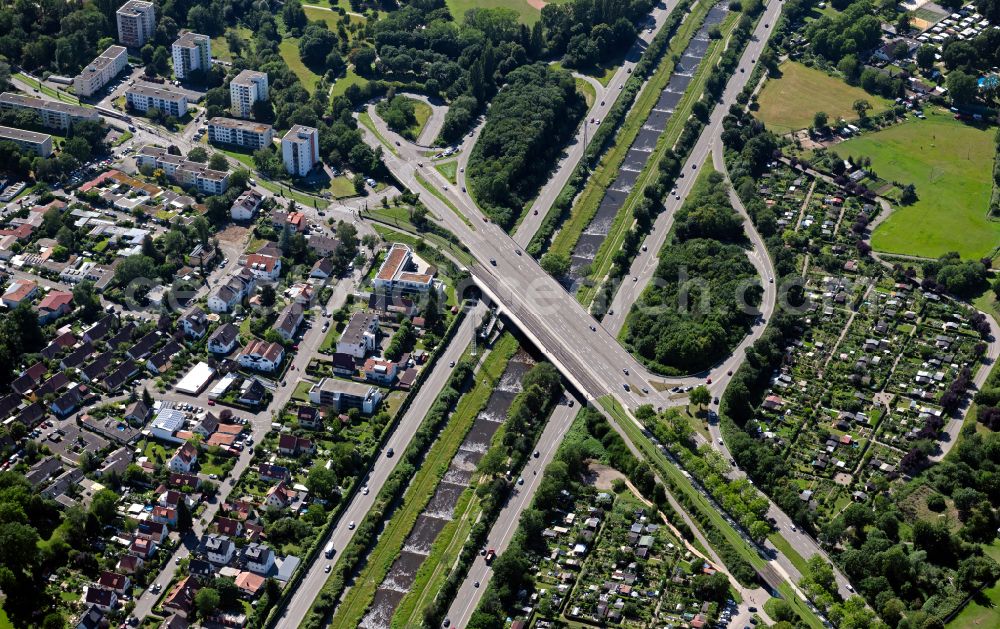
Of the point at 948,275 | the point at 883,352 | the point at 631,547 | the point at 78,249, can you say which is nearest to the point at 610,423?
the point at 631,547

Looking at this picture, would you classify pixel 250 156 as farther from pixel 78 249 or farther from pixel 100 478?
pixel 100 478

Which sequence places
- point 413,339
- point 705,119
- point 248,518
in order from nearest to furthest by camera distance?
1. point 248,518
2. point 413,339
3. point 705,119

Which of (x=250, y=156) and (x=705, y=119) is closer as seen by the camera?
(x=250, y=156)

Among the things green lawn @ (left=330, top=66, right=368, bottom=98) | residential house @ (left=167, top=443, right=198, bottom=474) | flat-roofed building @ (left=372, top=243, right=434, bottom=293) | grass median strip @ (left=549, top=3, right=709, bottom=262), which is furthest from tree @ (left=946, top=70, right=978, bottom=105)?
residential house @ (left=167, top=443, right=198, bottom=474)

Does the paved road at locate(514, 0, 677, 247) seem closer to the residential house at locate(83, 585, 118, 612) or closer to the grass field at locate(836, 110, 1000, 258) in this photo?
the grass field at locate(836, 110, 1000, 258)

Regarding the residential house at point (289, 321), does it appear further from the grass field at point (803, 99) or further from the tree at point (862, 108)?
the tree at point (862, 108)

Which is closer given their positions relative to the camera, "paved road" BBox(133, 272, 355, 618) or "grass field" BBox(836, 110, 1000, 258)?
"paved road" BBox(133, 272, 355, 618)
